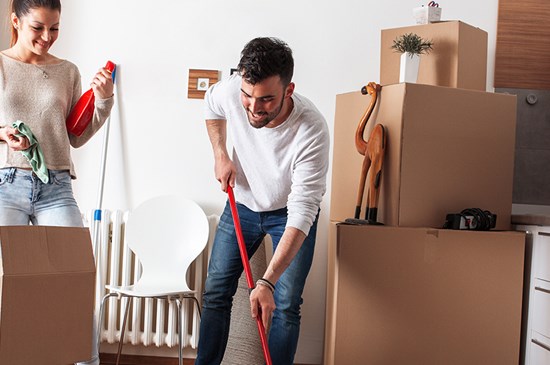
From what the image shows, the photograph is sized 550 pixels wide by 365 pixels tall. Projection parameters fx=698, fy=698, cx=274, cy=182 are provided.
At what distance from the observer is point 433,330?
233cm

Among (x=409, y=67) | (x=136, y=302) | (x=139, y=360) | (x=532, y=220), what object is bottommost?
(x=139, y=360)

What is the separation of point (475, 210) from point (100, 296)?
1.61 metres

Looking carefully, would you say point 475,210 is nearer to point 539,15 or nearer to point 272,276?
point 272,276

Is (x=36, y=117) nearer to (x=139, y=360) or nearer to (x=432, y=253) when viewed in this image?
(x=432, y=253)

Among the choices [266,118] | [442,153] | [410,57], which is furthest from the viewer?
[410,57]

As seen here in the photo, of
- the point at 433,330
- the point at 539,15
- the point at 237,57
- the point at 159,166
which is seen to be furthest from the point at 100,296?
the point at 539,15

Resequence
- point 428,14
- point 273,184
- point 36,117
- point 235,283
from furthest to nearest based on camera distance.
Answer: point 428,14
point 235,283
point 273,184
point 36,117

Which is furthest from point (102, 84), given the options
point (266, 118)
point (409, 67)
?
point (409, 67)

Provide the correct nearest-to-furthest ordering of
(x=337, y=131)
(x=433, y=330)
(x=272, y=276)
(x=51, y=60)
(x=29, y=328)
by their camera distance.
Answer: (x=29, y=328) < (x=272, y=276) < (x=51, y=60) < (x=433, y=330) < (x=337, y=131)

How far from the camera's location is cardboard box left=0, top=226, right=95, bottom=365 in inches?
59.2

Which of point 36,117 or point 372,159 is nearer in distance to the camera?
point 36,117

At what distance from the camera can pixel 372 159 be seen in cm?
243

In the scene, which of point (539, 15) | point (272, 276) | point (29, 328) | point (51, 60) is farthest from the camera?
point (539, 15)

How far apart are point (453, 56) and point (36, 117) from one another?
1.47 meters
